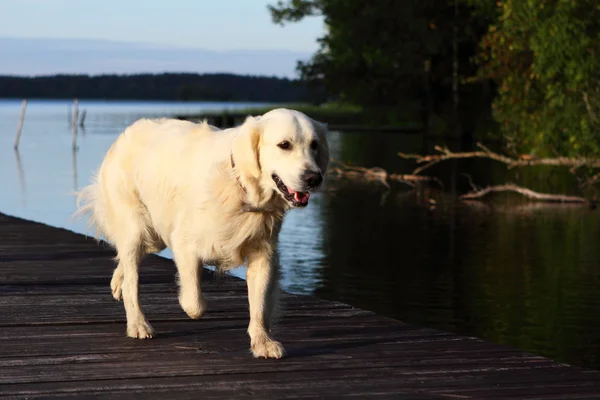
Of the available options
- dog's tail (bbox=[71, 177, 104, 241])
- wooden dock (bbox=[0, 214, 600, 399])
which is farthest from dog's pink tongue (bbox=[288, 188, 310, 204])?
dog's tail (bbox=[71, 177, 104, 241])

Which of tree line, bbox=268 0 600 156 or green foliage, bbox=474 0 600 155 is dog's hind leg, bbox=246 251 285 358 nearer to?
green foliage, bbox=474 0 600 155

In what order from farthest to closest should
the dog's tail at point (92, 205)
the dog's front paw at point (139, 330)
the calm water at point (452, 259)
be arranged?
the calm water at point (452, 259) < the dog's tail at point (92, 205) < the dog's front paw at point (139, 330)

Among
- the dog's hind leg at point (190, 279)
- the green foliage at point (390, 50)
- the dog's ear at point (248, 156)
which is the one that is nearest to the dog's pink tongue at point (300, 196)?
the dog's ear at point (248, 156)

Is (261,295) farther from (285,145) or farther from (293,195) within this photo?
(285,145)

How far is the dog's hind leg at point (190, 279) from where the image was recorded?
695cm

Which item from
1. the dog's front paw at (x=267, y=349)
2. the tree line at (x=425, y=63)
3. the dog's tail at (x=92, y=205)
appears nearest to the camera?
the dog's front paw at (x=267, y=349)

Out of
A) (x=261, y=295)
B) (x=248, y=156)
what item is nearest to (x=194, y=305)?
(x=261, y=295)

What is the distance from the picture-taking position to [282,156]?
641 cm

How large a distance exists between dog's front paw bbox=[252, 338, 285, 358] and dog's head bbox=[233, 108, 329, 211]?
0.88 meters

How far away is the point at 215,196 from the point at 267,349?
1.02m

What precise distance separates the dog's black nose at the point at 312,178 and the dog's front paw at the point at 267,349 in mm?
1131

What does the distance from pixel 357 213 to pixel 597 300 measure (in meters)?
11.8

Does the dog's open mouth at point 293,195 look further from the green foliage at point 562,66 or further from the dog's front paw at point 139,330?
the green foliage at point 562,66

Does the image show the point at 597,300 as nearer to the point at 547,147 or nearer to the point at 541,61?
the point at 541,61
